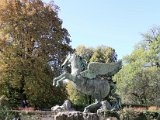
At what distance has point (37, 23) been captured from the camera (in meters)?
35.1

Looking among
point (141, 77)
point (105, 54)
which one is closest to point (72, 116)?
point (141, 77)

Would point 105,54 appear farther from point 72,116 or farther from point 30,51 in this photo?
point 72,116

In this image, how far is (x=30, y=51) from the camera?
3534 centimetres

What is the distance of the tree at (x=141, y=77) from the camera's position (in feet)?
132

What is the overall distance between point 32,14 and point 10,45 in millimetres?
3477

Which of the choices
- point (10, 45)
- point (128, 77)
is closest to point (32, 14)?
point (10, 45)

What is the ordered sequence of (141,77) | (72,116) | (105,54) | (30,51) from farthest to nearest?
(105,54), (141,77), (30,51), (72,116)

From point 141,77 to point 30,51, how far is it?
12.3 m

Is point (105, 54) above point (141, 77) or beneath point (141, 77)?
above

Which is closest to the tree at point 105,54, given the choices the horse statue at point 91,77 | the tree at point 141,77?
the tree at point 141,77

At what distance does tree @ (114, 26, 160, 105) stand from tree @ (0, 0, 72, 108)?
7.50m

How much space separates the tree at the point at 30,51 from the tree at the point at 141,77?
24.6ft

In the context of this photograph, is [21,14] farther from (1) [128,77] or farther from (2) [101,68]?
(2) [101,68]

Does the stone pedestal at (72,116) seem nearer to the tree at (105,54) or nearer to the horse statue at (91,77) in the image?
the horse statue at (91,77)
